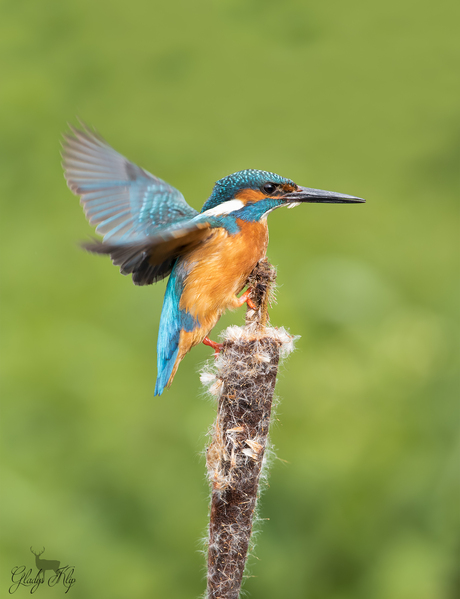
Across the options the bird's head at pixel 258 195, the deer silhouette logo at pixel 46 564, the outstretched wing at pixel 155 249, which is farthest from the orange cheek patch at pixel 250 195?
the deer silhouette logo at pixel 46 564

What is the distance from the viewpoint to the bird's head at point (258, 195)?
133 centimetres

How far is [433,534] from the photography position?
1978mm

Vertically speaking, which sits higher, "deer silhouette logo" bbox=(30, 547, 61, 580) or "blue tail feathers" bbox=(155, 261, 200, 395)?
"blue tail feathers" bbox=(155, 261, 200, 395)

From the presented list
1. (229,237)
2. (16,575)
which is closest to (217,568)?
(229,237)

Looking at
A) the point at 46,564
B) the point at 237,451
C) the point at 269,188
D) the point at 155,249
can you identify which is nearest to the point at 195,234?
the point at 155,249

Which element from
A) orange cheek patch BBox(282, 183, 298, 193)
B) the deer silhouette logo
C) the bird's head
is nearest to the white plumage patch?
the bird's head

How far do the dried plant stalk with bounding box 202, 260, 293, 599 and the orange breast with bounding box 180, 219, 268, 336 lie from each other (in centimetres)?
27

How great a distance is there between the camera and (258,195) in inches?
53.6

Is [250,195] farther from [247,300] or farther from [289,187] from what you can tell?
[247,300]

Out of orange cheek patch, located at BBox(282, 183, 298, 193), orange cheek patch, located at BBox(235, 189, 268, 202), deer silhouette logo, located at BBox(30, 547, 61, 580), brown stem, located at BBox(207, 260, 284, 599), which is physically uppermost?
orange cheek patch, located at BBox(282, 183, 298, 193)

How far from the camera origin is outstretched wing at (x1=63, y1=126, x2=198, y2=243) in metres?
1.40

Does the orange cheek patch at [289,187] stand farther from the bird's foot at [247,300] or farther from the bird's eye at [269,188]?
the bird's foot at [247,300]

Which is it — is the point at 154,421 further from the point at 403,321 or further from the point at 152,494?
the point at 403,321

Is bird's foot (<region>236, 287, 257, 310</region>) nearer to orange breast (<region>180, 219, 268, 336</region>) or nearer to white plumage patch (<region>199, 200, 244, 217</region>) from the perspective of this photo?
orange breast (<region>180, 219, 268, 336</region>)
